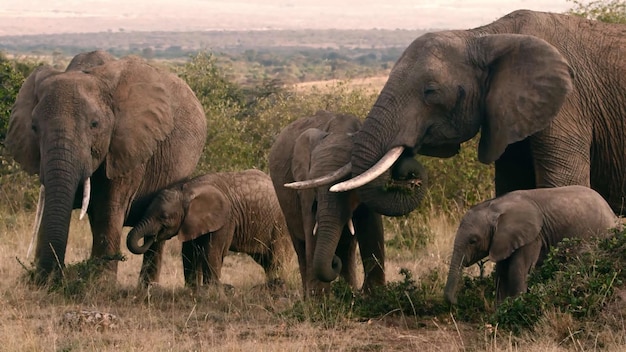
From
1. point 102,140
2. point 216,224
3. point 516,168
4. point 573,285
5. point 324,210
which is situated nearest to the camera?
point 573,285

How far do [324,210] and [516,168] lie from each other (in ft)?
4.97

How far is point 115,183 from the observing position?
1086 cm

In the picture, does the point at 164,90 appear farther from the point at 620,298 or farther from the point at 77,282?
the point at 620,298

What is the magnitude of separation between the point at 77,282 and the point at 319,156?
7.53 feet

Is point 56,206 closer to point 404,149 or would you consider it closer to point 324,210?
point 324,210

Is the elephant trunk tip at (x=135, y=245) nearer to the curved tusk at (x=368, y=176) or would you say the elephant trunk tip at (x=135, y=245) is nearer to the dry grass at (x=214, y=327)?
the dry grass at (x=214, y=327)

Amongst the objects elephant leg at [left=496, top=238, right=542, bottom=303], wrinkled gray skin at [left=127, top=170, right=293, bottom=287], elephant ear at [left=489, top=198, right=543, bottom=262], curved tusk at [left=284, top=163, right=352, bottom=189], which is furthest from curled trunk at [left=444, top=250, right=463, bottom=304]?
wrinkled gray skin at [left=127, top=170, right=293, bottom=287]

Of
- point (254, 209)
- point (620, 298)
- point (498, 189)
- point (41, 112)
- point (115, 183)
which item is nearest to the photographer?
point (620, 298)

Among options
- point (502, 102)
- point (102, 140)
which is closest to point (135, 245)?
point (102, 140)

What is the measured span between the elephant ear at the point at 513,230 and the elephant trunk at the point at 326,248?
3.90 feet

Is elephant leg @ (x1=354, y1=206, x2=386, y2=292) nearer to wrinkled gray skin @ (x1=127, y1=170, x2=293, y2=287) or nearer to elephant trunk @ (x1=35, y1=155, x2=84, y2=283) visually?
wrinkled gray skin @ (x1=127, y1=170, x2=293, y2=287)

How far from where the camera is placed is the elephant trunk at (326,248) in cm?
880

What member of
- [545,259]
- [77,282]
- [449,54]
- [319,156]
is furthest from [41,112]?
[545,259]

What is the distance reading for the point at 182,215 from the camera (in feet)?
37.3
